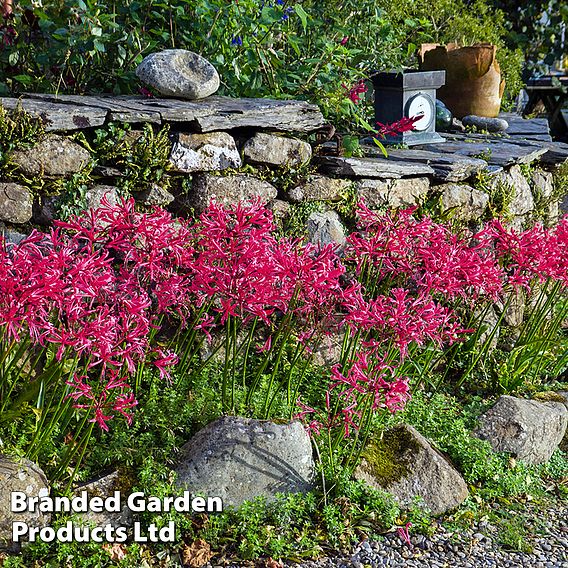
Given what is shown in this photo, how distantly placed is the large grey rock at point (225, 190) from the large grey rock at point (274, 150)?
4.5 inches

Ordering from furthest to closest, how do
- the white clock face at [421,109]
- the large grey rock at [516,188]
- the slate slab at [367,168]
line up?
the white clock face at [421,109]
the large grey rock at [516,188]
the slate slab at [367,168]

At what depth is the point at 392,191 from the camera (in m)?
4.53

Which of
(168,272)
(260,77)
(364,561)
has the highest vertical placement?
(260,77)

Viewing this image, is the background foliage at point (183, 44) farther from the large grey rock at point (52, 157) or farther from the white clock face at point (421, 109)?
the large grey rock at point (52, 157)

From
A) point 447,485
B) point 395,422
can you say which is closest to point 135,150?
point 395,422

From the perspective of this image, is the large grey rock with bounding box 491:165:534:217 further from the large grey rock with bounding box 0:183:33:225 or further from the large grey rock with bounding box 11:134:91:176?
the large grey rock with bounding box 0:183:33:225

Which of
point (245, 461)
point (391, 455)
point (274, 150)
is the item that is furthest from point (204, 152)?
point (391, 455)

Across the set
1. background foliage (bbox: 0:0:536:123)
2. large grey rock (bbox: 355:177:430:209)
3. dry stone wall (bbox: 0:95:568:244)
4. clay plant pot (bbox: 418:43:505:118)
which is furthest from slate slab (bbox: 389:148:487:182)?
clay plant pot (bbox: 418:43:505:118)

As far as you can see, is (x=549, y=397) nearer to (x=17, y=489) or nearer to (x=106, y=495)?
(x=106, y=495)

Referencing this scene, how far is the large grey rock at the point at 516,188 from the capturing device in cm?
512

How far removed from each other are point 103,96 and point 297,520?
2.30 m

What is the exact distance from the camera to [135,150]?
3.75 meters

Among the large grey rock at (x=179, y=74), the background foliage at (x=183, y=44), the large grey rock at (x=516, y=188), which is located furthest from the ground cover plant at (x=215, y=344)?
the large grey rock at (x=516, y=188)

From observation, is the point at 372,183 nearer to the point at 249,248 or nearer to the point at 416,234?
the point at 416,234
